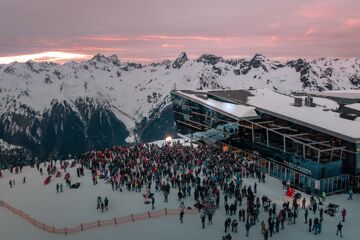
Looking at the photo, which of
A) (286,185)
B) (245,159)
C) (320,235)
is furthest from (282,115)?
(320,235)

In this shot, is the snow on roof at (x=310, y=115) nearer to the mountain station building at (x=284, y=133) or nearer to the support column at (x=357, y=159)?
the mountain station building at (x=284, y=133)

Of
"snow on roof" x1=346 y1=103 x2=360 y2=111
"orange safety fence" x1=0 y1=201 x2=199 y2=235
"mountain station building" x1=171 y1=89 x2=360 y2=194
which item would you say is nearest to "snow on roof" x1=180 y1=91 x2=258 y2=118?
"mountain station building" x1=171 y1=89 x2=360 y2=194

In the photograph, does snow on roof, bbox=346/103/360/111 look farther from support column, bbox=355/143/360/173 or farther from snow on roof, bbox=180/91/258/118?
support column, bbox=355/143/360/173

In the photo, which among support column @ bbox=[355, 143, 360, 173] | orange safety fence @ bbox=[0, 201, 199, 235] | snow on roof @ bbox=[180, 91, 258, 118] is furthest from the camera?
snow on roof @ bbox=[180, 91, 258, 118]

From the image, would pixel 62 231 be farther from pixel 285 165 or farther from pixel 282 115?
pixel 282 115

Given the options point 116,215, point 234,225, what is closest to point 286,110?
point 234,225

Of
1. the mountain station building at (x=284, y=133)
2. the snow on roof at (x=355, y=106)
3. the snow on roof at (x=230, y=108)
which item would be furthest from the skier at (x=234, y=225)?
the snow on roof at (x=355, y=106)
